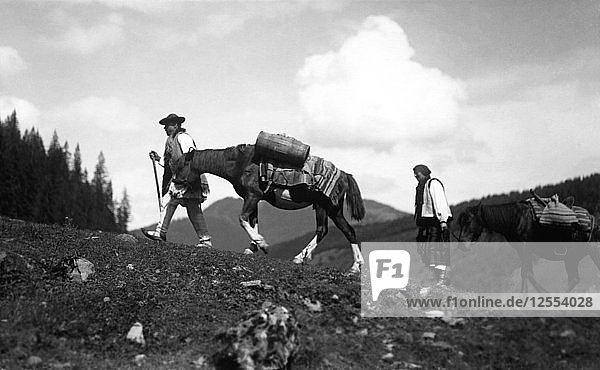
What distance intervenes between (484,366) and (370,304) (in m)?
2.54

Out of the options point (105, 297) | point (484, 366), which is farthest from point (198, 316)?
point (484, 366)

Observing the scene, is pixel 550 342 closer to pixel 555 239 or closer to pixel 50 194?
pixel 555 239

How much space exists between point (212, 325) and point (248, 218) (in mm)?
4840

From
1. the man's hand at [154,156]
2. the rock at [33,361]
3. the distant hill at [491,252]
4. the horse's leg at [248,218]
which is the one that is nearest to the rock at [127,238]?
the man's hand at [154,156]

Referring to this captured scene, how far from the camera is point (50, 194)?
250 feet

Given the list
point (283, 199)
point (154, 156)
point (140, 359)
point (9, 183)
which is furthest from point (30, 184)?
point (140, 359)

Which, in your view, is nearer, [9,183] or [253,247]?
[253,247]

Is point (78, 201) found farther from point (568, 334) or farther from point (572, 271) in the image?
point (568, 334)

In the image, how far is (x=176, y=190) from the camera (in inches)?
644

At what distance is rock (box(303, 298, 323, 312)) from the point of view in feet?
35.5

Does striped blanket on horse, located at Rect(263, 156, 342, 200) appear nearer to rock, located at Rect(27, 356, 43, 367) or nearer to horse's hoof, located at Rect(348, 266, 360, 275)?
horse's hoof, located at Rect(348, 266, 360, 275)

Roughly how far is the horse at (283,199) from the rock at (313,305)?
9.63 ft

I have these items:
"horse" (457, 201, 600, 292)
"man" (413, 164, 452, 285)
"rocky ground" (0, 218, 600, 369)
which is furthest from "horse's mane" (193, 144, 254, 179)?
"horse" (457, 201, 600, 292)

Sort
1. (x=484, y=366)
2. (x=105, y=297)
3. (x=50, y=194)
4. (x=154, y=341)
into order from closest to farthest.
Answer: (x=484, y=366) → (x=154, y=341) → (x=105, y=297) → (x=50, y=194)
